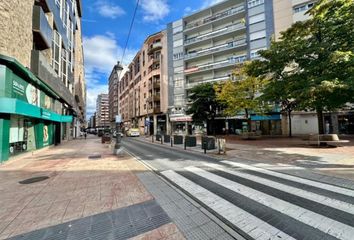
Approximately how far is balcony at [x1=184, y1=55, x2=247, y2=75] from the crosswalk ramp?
2978cm

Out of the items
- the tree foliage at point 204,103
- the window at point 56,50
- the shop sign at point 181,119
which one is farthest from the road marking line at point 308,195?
the shop sign at point 181,119

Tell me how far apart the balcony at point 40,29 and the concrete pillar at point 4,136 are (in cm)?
686

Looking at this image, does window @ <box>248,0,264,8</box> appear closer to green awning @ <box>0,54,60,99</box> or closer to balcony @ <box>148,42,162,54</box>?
balcony @ <box>148,42,162,54</box>

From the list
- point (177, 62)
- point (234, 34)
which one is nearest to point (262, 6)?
point (234, 34)

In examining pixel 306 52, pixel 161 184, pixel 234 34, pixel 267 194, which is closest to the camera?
pixel 267 194

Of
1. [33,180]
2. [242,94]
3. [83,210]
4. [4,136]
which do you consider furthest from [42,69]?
[242,94]

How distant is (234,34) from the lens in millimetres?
35188

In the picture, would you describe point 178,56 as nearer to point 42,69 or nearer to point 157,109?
point 157,109

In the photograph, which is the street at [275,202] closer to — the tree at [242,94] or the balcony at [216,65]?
the tree at [242,94]

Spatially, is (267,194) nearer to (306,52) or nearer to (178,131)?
(306,52)

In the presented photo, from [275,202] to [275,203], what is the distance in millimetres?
70

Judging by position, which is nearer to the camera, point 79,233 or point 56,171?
point 79,233

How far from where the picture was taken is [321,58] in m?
14.3

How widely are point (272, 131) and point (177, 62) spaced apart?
22863mm
